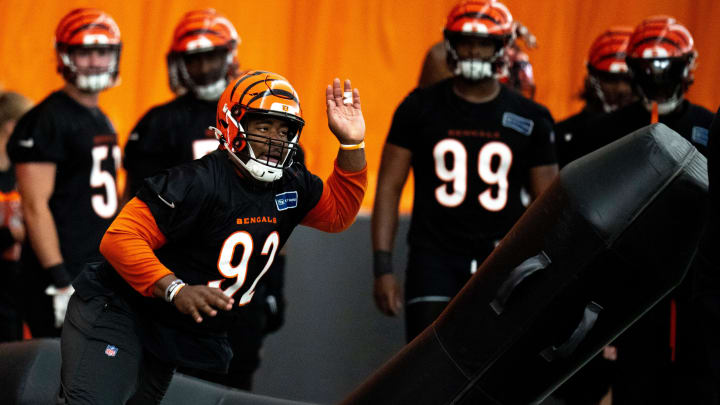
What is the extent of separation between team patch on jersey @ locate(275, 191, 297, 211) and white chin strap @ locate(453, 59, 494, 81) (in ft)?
4.57

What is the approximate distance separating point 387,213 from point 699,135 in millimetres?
1281

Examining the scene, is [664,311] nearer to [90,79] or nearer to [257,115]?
[257,115]

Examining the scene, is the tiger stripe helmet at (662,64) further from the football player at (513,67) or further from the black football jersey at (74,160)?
the black football jersey at (74,160)

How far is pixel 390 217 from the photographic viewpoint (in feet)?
16.5

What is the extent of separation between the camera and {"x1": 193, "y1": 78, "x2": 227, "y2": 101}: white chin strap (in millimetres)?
5355

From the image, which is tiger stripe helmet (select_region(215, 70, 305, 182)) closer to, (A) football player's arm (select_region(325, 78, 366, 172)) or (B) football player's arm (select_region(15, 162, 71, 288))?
(A) football player's arm (select_region(325, 78, 366, 172))

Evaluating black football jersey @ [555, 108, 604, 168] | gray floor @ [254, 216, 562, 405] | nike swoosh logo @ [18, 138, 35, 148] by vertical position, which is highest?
nike swoosh logo @ [18, 138, 35, 148]

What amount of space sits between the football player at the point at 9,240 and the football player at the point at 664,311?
→ 2.86 meters

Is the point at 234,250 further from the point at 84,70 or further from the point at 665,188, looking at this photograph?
the point at 84,70

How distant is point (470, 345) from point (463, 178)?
1471 mm

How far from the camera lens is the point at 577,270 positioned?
3.38 meters

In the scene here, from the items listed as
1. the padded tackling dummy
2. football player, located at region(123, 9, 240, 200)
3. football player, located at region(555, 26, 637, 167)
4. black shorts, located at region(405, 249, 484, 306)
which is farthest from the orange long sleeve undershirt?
football player, located at region(555, 26, 637, 167)

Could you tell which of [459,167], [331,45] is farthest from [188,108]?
[331,45]

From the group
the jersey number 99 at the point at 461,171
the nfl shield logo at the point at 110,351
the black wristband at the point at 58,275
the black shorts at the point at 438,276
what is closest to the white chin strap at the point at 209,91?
the black wristband at the point at 58,275
